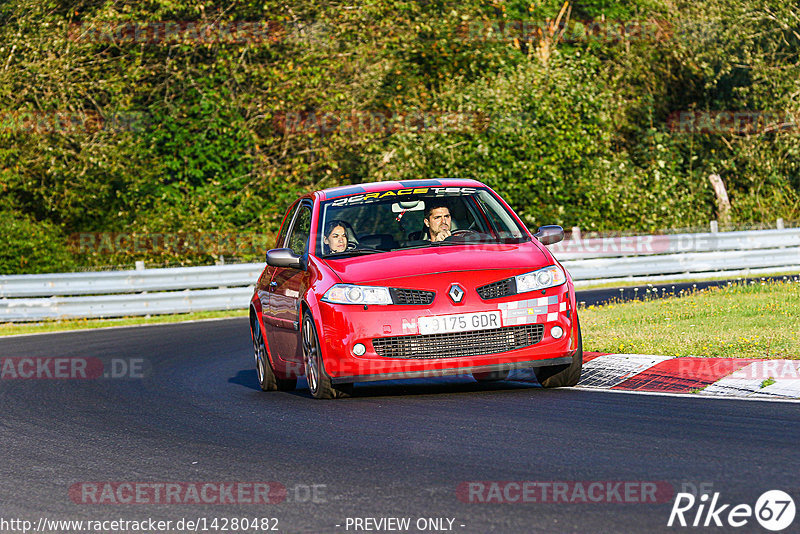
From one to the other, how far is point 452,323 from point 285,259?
5.85ft

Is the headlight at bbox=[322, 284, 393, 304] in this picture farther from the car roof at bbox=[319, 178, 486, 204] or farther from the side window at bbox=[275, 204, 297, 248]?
the side window at bbox=[275, 204, 297, 248]

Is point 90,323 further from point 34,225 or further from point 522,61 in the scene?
point 522,61

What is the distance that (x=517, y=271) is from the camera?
933cm

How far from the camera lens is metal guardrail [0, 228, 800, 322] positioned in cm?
2317

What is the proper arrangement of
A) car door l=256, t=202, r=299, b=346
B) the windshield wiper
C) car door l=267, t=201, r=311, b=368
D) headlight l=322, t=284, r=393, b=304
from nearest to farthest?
headlight l=322, t=284, r=393, b=304, the windshield wiper, car door l=267, t=201, r=311, b=368, car door l=256, t=202, r=299, b=346

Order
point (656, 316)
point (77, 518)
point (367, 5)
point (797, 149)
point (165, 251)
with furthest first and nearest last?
1. point (797, 149)
2. point (367, 5)
3. point (165, 251)
4. point (656, 316)
5. point (77, 518)

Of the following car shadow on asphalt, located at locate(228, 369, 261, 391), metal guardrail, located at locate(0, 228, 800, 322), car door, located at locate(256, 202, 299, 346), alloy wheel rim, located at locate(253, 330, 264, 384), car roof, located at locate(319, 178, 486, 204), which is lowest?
metal guardrail, located at locate(0, 228, 800, 322)

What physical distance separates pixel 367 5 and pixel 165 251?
9528 mm

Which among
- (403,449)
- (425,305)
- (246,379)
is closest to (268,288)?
(246,379)

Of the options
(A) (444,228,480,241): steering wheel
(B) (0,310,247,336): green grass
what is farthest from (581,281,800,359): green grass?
(B) (0,310,247,336): green grass

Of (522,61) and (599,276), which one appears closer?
(599,276)

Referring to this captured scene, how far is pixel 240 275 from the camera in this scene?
24938 mm

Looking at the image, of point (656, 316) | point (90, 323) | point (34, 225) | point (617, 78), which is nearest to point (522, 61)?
point (617, 78)

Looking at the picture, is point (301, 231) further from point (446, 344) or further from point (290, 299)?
point (446, 344)
